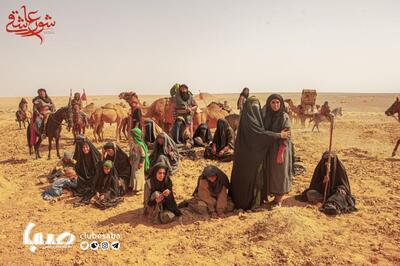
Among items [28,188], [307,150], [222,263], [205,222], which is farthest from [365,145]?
[28,188]

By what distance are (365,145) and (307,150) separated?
3.35 m

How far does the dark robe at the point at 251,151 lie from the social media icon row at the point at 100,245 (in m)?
2.23

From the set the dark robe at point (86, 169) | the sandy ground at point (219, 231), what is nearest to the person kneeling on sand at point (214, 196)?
the sandy ground at point (219, 231)

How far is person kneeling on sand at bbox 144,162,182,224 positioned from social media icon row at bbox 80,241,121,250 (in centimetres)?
86

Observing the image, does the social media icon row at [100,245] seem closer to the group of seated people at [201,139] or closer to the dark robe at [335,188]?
the group of seated people at [201,139]

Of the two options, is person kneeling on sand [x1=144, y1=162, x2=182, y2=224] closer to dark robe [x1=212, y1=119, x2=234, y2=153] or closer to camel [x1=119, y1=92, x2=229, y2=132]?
dark robe [x1=212, y1=119, x2=234, y2=153]

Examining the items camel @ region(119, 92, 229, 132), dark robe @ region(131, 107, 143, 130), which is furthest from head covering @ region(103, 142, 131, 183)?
camel @ region(119, 92, 229, 132)

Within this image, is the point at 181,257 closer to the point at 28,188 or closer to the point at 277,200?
the point at 277,200

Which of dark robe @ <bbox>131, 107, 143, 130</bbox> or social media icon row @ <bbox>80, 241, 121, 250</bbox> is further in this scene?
dark robe @ <bbox>131, 107, 143, 130</bbox>

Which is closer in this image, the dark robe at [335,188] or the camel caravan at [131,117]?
the dark robe at [335,188]

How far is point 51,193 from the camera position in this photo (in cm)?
711

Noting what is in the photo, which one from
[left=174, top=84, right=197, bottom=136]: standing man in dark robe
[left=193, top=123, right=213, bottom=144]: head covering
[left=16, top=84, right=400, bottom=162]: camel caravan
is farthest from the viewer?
[left=193, top=123, right=213, bottom=144]: head covering

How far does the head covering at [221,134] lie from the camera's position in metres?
9.02

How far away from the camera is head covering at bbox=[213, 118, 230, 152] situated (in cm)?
902
